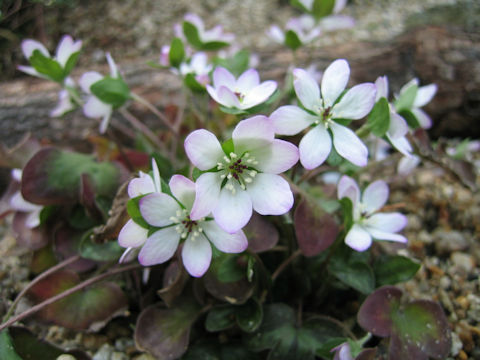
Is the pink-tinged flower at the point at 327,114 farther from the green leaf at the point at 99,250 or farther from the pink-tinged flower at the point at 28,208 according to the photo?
the pink-tinged flower at the point at 28,208

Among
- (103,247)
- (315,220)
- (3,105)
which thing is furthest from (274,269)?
(3,105)

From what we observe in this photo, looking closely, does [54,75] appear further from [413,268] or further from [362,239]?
[413,268]

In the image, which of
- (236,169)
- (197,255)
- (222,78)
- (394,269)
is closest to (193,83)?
(222,78)

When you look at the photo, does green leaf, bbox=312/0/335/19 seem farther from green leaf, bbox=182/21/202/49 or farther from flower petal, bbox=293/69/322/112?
flower petal, bbox=293/69/322/112

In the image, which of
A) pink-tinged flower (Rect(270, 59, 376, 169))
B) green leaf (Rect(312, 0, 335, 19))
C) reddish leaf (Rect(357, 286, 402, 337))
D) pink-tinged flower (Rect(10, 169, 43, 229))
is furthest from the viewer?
green leaf (Rect(312, 0, 335, 19))

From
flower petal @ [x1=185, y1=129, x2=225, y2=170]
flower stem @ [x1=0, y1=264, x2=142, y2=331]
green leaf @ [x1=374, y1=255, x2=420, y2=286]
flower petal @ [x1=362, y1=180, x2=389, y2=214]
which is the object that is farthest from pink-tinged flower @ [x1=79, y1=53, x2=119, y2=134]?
green leaf @ [x1=374, y1=255, x2=420, y2=286]

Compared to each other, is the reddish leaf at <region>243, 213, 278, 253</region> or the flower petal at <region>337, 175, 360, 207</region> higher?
the flower petal at <region>337, 175, 360, 207</region>

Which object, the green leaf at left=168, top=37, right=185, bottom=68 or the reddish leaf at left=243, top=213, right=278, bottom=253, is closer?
the reddish leaf at left=243, top=213, right=278, bottom=253
